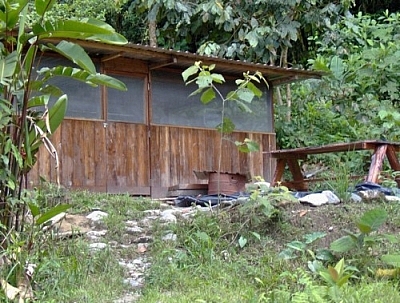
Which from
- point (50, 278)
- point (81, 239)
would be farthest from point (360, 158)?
point (50, 278)

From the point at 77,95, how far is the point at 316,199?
365 centimetres

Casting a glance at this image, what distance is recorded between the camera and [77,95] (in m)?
8.02

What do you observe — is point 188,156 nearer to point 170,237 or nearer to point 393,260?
point 170,237

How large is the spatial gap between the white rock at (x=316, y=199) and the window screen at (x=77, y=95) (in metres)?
3.36

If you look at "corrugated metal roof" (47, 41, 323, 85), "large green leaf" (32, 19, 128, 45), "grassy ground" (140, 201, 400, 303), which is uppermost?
"corrugated metal roof" (47, 41, 323, 85)

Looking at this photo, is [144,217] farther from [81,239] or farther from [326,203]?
[326,203]

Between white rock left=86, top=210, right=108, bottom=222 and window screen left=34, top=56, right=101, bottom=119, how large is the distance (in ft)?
7.81

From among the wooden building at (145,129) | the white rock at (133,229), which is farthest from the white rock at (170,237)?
the wooden building at (145,129)

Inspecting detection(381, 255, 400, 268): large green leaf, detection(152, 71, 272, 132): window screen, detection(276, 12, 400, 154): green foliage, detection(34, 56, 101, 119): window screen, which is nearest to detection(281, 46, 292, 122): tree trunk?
detection(276, 12, 400, 154): green foliage

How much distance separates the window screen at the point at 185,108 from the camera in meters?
8.78

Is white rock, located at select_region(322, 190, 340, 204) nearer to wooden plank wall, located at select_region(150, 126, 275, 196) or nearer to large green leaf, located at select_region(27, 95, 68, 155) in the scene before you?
wooden plank wall, located at select_region(150, 126, 275, 196)

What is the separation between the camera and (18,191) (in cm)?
400

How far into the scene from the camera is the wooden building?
7906 millimetres

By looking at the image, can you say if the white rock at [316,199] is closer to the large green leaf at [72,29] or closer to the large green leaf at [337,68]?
the large green leaf at [72,29]
